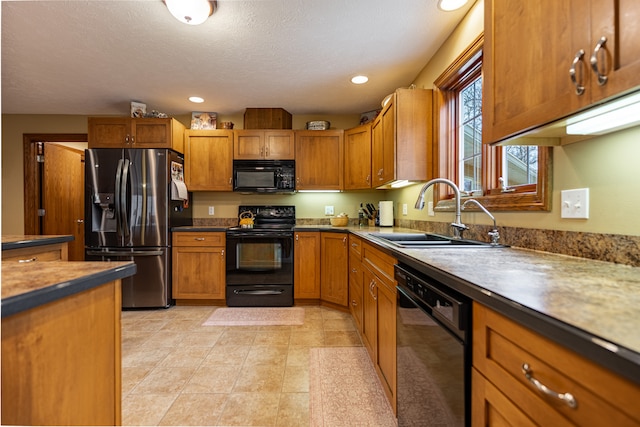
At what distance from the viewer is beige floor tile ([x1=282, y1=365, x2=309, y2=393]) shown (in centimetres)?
173

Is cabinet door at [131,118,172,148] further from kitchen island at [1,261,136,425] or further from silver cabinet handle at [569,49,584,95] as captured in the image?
silver cabinet handle at [569,49,584,95]

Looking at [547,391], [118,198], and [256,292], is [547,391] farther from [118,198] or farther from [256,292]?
[118,198]

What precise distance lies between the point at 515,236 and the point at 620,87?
907 millimetres

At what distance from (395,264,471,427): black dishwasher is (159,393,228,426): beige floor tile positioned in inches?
38.1

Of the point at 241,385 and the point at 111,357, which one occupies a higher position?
the point at 111,357

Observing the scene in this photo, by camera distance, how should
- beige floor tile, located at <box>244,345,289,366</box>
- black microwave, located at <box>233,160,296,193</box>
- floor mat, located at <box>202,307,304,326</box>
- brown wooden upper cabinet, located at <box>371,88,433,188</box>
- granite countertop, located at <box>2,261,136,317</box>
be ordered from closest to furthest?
granite countertop, located at <box>2,261,136,317</box> < beige floor tile, located at <box>244,345,289,366</box> < brown wooden upper cabinet, located at <box>371,88,433,188</box> < floor mat, located at <box>202,307,304,326</box> < black microwave, located at <box>233,160,296,193</box>

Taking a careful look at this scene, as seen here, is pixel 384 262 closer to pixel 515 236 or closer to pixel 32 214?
pixel 515 236

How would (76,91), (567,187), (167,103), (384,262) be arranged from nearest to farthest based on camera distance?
(567,187) → (384,262) → (76,91) → (167,103)

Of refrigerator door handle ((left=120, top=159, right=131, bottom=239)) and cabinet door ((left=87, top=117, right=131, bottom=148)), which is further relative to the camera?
cabinet door ((left=87, top=117, right=131, bottom=148))

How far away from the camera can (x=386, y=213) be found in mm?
3158

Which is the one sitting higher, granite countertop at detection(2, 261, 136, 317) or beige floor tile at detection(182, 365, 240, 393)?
granite countertop at detection(2, 261, 136, 317)

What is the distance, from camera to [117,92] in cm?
305

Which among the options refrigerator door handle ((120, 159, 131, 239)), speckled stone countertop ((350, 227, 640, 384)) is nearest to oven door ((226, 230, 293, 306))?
refrigerator door handle ((120, 159, 131, 239))

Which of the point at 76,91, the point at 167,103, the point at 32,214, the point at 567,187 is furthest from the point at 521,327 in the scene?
the point at 32,214
